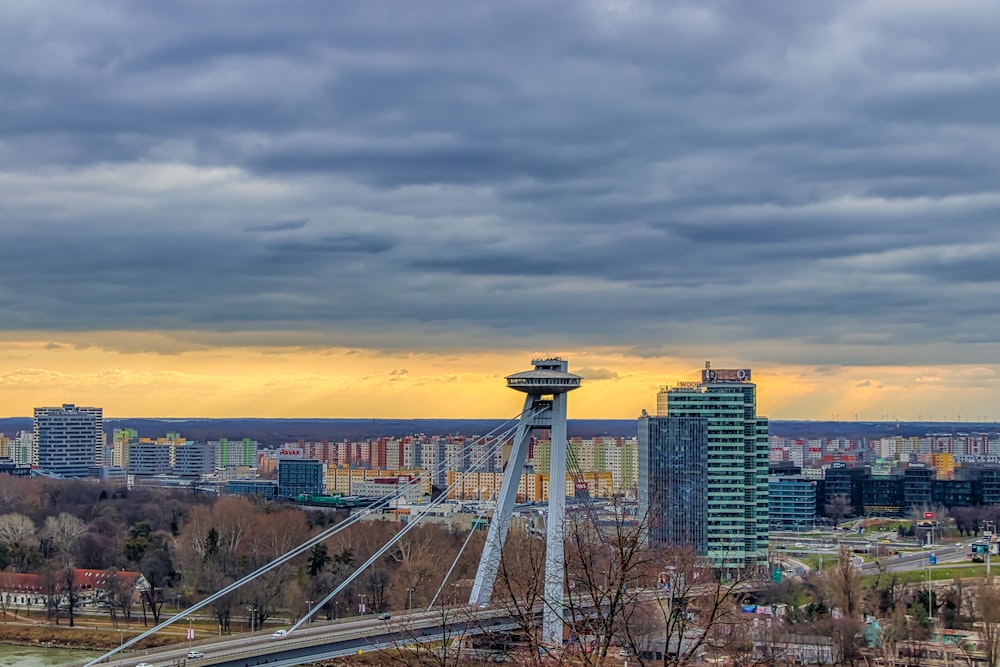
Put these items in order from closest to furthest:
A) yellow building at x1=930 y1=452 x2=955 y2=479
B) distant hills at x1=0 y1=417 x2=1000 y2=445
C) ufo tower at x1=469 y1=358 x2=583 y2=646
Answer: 1. ufo tower at x1=469 y1=358 x2=583 y2=646
2. yellow building at x1=930 y1=452 x2=955 y2=479
3. distant hills at x1=0 y1=417 x2=1000 y2=445

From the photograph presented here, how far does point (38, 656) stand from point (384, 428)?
149 metres

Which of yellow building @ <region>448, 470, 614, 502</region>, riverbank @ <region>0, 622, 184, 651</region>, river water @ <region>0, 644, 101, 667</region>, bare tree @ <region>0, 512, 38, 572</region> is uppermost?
yellow building @ <region>448, 470, 614, 502</region>

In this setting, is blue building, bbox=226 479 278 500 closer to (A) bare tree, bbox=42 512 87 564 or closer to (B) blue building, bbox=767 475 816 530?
(B) blue building, bbox=767 475 816 530

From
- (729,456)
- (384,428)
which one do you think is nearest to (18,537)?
(729,456)

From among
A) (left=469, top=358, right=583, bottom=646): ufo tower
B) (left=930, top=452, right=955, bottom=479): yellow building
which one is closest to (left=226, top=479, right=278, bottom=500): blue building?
(left=930, top=452, right=955, bottom=479): yellow building

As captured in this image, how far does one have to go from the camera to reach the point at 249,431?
16838cm

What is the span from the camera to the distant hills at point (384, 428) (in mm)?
158500

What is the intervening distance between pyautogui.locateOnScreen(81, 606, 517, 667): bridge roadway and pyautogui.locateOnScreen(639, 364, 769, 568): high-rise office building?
17259mm

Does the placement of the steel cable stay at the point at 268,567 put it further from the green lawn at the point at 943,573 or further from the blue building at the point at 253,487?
the blue building at the point at 253,487

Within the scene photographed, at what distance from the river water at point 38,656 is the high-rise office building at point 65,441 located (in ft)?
223

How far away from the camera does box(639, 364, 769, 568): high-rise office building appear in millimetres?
41344

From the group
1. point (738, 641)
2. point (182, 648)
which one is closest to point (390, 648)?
point (182, 648)

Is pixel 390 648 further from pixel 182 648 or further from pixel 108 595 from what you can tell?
pixel 108 595

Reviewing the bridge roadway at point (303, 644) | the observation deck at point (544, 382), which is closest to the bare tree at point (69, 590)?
the bridge roadway at point (303, 644)
